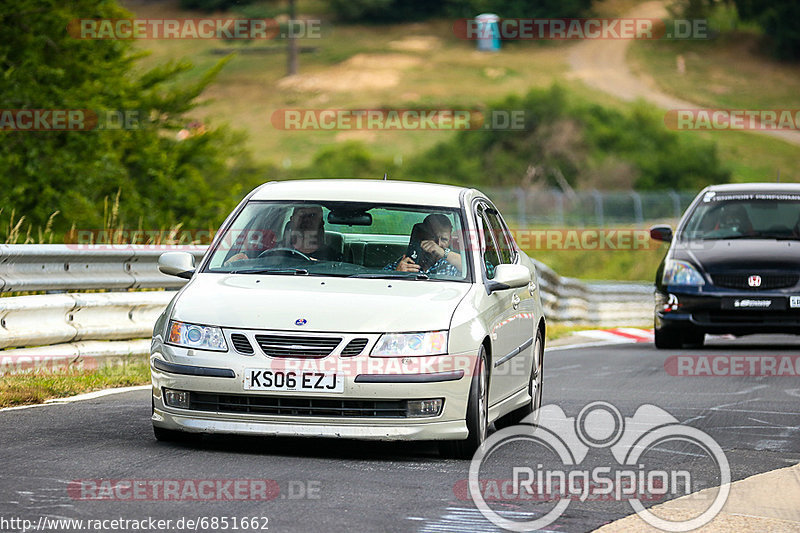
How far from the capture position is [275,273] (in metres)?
8.45

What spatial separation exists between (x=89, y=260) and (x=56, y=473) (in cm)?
540

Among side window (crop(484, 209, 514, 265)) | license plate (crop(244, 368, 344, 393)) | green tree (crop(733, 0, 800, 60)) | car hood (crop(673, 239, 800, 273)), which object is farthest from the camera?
green tree (crop(733, 0, 800, 60))

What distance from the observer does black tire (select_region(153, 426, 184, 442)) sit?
7.88 metres

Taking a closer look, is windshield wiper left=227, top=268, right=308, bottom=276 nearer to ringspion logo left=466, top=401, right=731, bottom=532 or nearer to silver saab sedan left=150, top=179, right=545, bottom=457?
silver saab sedan left=150, top=179, right=545, bottom=457

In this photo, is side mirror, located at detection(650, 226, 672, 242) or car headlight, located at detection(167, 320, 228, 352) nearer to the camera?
car headlight, located at detection(167, 320, 228, 352)

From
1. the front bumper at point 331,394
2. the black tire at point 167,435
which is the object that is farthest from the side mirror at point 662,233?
the black tire at point 167,435

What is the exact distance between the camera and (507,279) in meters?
8.51

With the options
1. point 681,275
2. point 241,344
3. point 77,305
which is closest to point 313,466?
point 241,344

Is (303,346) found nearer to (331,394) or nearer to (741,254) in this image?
(331,394)

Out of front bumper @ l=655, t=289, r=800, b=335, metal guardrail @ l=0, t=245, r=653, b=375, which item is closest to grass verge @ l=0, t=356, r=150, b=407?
metal guardrail @ l=0, t=245, r=653, b=375

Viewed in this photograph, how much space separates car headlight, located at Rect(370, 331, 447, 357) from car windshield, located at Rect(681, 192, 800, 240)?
9253mm

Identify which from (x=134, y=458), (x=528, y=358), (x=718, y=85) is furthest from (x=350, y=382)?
(x=718, y=85)

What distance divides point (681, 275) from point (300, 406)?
9.25m

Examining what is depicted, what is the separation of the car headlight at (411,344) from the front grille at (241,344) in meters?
0.62
